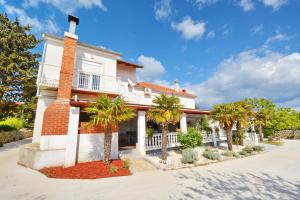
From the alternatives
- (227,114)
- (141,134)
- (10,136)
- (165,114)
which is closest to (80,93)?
(141,134)

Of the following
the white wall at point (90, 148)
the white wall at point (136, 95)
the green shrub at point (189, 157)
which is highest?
the white wall at point (136, 95)

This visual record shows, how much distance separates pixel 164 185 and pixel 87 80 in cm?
1380

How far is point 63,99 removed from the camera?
11.2 metres

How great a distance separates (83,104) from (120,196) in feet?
21.2

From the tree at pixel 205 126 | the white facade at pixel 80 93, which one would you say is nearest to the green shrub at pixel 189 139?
the white facade at pixel 80 93

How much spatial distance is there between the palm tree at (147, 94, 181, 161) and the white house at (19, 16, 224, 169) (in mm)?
1687

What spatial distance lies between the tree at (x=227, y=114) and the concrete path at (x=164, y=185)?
17.8 feet

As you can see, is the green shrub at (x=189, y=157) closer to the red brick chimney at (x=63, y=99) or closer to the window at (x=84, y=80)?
the red brick chimney at (x=63, y=99)

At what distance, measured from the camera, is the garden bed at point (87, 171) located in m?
8.33

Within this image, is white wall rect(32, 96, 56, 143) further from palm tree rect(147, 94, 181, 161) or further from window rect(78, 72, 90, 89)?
palm tree rect(147, 94, 181, 161)

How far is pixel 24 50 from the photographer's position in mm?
21938

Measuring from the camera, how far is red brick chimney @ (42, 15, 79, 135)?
392 inches

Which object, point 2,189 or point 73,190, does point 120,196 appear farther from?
point 2,189

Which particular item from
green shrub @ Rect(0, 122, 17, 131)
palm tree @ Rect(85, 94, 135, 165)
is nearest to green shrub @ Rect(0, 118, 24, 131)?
green shrub @ Rect(0, 122, 17, 131)
